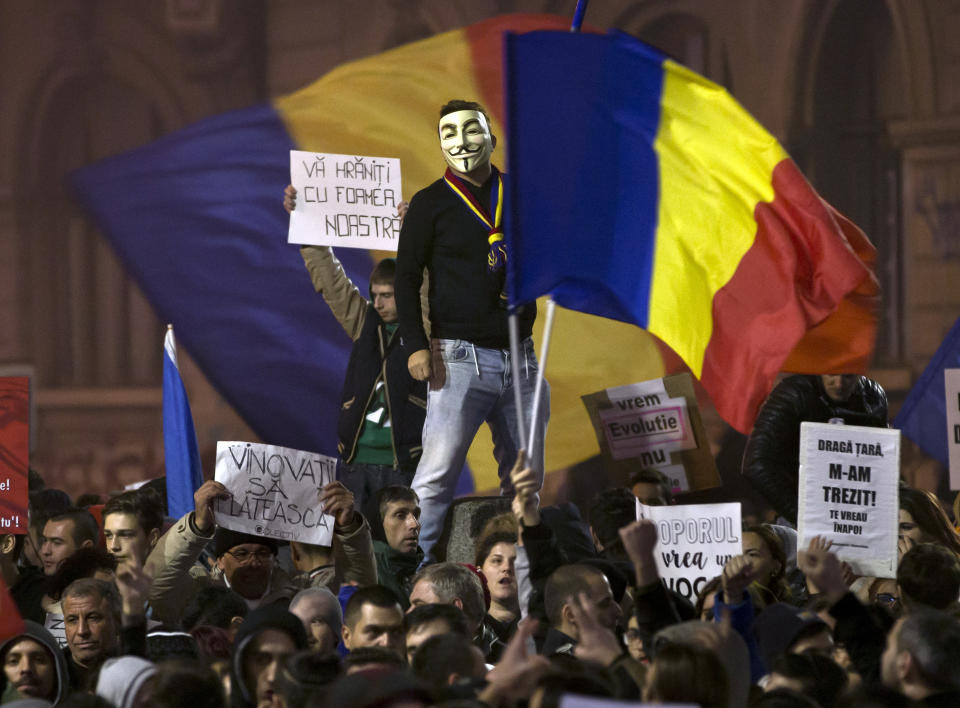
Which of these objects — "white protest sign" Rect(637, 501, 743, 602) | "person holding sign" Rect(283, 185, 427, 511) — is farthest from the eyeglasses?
"white protest sign" Rect(637, 501, 743, 602)

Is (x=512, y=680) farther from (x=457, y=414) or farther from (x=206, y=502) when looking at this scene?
(x=457, y=414)

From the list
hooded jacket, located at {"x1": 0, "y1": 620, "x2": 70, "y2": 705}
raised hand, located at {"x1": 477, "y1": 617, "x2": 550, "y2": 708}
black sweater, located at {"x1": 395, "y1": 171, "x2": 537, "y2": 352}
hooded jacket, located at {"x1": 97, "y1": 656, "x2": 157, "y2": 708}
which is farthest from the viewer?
black sweater, located at {"x1": 395, "y1": 171, "x2": 537, "y2": 352}

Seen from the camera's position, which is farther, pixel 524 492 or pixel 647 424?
pixel 647 424

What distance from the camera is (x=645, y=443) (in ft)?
23.4

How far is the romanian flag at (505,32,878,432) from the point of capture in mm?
5621

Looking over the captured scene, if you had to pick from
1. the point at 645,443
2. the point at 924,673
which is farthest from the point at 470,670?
the point at 645,443

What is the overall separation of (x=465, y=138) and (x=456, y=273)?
53 centimetres

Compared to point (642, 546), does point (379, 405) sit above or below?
above

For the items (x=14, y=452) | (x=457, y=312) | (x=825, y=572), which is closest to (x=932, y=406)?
(x=457, y=312)

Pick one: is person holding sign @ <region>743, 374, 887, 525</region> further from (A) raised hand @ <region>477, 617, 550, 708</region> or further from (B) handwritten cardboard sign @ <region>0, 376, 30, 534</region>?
(A) raised hand @ <region>477, 617, 550, 708</region>

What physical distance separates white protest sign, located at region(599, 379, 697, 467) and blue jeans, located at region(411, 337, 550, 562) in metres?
0.71

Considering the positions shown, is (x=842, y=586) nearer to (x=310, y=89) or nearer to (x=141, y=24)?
(x=310, y=89)

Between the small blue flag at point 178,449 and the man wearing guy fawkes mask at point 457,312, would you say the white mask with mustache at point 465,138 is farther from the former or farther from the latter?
the small blue flag at point 178,449

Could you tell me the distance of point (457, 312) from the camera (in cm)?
648
